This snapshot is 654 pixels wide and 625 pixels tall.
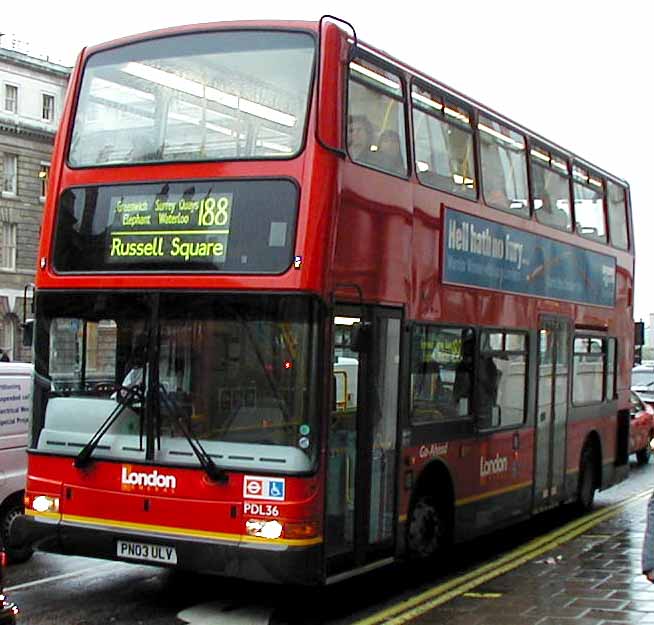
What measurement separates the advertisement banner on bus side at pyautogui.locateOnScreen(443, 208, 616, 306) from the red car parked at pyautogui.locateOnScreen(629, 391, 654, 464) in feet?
21.6

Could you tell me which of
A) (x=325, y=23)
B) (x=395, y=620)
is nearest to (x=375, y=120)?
(x=325, y=23)

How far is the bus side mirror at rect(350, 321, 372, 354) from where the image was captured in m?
8.49

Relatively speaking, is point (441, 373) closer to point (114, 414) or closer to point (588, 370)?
point (114, 414)

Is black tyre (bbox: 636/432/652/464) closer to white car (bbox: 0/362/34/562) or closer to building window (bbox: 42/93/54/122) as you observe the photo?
white car (bbox: 0/362/34/562)

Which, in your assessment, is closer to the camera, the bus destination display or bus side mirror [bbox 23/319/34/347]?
the bus destination display

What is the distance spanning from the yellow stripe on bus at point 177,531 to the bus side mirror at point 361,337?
1.51 meters

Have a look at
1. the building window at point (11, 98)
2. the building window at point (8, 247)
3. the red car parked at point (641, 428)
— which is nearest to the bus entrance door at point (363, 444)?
the red car parked at point (641, 428)

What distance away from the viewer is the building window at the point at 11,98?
6134 centimetres

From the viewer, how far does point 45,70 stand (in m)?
63.2

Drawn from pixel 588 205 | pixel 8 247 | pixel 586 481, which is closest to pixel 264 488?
pixel 586 481

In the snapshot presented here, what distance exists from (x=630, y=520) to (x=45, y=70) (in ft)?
183

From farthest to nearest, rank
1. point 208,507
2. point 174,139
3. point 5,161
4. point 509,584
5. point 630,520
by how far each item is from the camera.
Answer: point 5,161, point 630,520, point 509,584, point 174,139, point 208,507

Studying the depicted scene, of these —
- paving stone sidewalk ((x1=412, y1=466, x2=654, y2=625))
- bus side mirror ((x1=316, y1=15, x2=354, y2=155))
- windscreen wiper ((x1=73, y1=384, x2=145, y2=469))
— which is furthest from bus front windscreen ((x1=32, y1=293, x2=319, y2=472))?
paving stone sidewalk ((x1=412, y1=466, x2=654, y2=625))

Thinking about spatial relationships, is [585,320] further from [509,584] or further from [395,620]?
[395,620]
